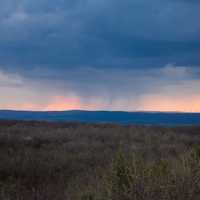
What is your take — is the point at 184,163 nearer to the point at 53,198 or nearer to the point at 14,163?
the point at 53,198

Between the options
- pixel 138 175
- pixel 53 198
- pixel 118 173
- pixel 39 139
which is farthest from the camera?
pixel 39 139

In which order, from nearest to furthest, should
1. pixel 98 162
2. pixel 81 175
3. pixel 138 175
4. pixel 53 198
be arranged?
pixel 138 175 → pixel 53 198 → pixel 81 175 → pixel 98 162

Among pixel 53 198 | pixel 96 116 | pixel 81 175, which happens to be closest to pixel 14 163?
pixel 81 175

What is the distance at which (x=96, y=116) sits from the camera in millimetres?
112562

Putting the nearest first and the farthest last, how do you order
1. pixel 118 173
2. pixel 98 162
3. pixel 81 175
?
pixel 118 173 < pixel 81 175 < pixel 98 162

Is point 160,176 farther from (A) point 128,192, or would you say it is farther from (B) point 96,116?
(B) point 96,116

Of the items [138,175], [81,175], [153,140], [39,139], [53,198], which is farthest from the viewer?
[153,140]

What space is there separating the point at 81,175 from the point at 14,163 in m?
2.43

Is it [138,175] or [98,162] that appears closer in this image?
[138,175]

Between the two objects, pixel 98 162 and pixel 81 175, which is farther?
pixel 98 162

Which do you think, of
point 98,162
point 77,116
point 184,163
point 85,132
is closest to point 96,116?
point 77,116

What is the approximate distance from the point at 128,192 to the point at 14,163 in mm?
7798

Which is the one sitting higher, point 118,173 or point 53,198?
point 118,173

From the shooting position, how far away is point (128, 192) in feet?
26.7
